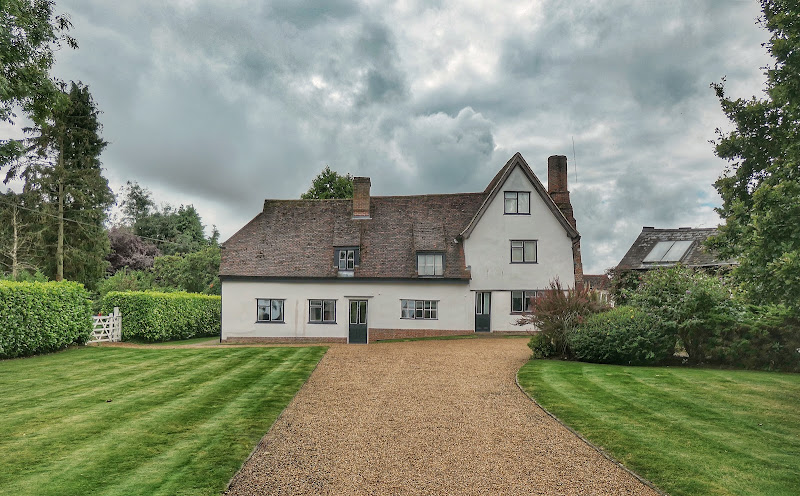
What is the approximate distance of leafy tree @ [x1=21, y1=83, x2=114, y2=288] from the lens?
3397 cm

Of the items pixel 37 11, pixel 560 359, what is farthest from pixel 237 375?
pixel 37 11

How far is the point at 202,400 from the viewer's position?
1062 cm

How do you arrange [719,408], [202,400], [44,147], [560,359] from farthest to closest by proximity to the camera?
[44,147] → [560,359] → [202,400] → [719,408]

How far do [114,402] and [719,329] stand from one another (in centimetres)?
1644

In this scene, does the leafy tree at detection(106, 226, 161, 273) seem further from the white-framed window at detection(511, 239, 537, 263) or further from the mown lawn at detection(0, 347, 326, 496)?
the white-framed window at detection(511, 239, 537, 263)

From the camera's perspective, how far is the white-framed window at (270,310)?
2736 centimetres

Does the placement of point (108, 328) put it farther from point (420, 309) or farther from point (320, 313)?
point (420, 309)

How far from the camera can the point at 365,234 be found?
1155 inches

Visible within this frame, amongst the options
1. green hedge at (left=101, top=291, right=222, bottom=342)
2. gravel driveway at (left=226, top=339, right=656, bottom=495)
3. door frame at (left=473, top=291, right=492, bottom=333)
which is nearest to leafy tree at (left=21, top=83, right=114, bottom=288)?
green hedge at (left=101, top=291, right=222, bottom=342)

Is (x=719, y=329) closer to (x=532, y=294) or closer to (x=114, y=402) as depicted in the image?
(x=532, y=294)

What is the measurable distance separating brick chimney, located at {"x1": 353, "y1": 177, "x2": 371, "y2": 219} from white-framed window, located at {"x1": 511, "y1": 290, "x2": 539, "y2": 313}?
982 cm

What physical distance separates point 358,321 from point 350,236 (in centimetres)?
483

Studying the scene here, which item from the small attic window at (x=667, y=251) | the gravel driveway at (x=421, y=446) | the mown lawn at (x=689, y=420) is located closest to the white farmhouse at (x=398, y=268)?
the small attic window at (x=667, y=251)

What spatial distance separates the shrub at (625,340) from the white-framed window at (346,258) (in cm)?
1446
